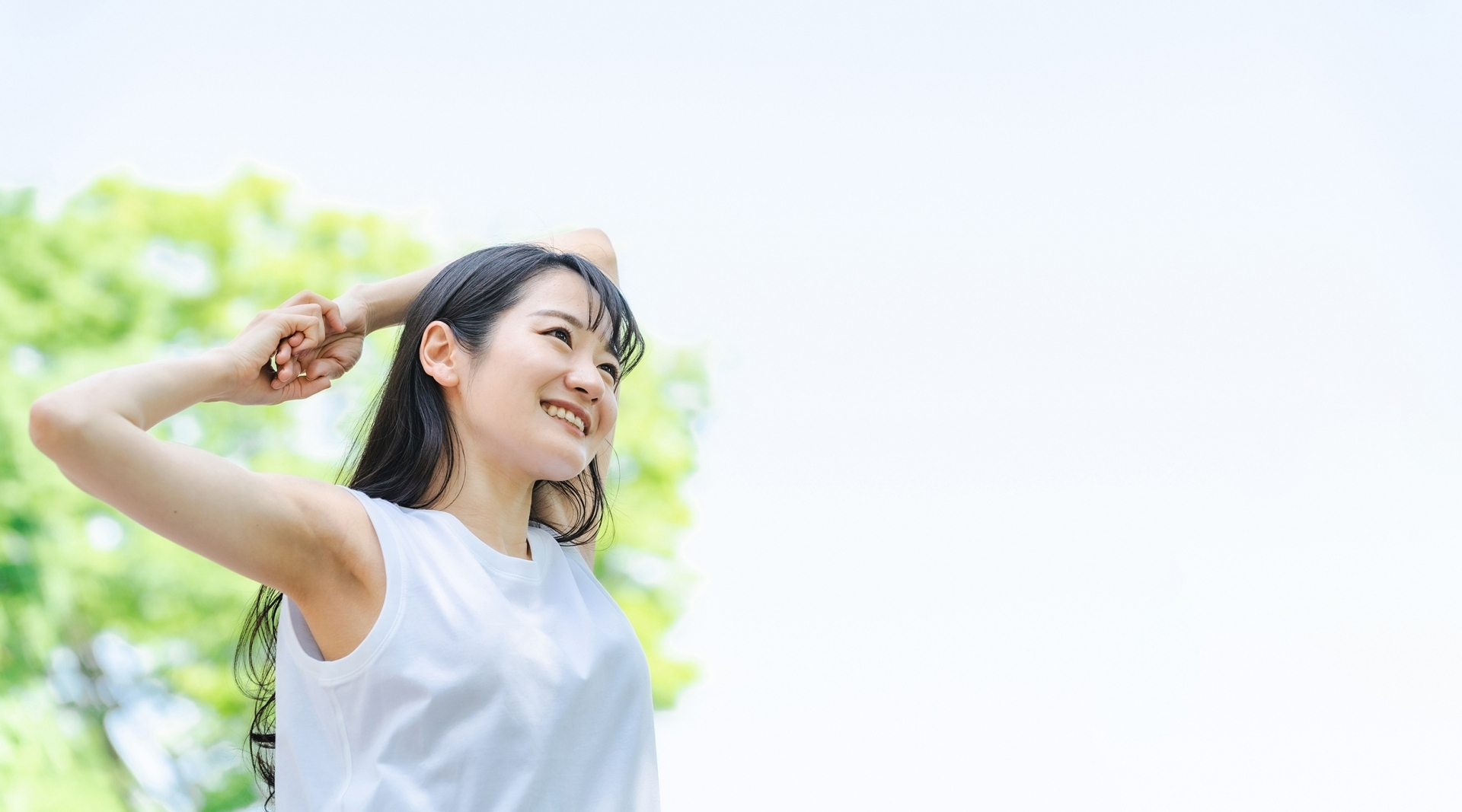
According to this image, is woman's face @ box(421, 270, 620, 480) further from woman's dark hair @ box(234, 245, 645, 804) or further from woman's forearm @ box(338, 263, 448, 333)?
woman's forearm @ box(338, 263, 448, 333)

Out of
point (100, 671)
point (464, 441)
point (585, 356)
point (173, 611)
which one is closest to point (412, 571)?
point (464, 441)

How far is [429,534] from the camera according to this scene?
1.30 m

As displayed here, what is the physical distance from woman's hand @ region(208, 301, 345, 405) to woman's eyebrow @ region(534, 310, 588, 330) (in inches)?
10.9

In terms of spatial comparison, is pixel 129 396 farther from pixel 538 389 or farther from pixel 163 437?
pixel 163 437

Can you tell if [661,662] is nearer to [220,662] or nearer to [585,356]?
[220,662]

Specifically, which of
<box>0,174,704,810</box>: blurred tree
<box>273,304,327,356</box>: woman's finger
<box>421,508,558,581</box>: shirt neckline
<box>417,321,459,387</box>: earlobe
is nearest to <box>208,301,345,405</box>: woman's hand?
<box>273,304,327,356</box>: woman's finger

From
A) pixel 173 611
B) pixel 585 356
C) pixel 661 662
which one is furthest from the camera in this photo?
pixel 661 662

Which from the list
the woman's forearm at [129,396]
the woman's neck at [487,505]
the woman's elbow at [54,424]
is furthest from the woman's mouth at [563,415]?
A: the woman's elbow at [54,424]

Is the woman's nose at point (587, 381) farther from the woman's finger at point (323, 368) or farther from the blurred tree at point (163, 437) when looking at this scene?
the blurred tree at point (163, 437)

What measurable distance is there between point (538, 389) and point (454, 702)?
0.35 m

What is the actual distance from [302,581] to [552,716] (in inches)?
10.8

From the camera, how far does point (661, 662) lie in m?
6.69

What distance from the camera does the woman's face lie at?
134cm

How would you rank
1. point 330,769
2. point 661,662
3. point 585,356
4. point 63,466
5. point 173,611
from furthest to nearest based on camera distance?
point 661,662, point 173,611, point 585,356, point 330,769, point 63,466
